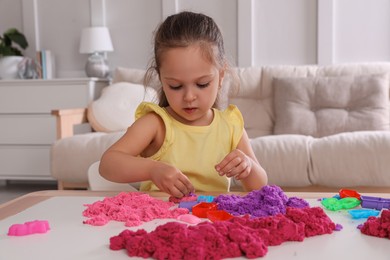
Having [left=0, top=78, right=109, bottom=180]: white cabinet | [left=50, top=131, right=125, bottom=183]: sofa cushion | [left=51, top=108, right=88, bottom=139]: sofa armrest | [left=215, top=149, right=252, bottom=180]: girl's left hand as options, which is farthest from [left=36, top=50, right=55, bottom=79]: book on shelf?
[left=215, top=149, right=252, bottom=180]: girl's left hand

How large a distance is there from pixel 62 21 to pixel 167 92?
3.28m

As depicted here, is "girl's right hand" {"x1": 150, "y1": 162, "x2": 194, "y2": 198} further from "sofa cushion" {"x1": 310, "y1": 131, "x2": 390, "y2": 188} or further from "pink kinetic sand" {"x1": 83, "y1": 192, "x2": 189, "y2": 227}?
"sofa cushion" {"x1": 310, "y1": 131, "x2": 390, "y2": 188}

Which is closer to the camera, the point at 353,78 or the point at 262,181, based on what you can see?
the point at 262,181

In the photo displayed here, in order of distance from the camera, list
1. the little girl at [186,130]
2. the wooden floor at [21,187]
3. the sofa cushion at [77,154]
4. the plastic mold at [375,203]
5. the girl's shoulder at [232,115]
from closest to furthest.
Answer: the plastic mold at [375,203] < the little girl at [186,130] < the girl's shoulder at [232,115] < the sofa cushion at [77,154] < the wooden floor at [21,187]

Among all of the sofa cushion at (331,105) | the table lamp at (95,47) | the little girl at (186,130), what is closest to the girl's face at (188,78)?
the little girl at (186,130)

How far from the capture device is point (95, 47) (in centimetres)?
368

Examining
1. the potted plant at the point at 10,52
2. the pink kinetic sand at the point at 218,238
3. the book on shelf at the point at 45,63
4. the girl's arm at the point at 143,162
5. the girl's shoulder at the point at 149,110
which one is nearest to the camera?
the pink kinetic sand at the point at 218,238

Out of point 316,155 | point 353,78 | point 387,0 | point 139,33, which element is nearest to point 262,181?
point 316,155

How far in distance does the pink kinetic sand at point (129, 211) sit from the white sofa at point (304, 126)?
5.44 ft

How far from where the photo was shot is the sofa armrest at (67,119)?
113 inches

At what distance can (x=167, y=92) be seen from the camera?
1.06 m

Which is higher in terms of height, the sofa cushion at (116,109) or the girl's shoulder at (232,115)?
the girl's shoulder at (232,115)

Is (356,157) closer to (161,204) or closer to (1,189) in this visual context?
(161,204)

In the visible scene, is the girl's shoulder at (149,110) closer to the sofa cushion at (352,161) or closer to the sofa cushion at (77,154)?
the sofa cushion at (352,161)
